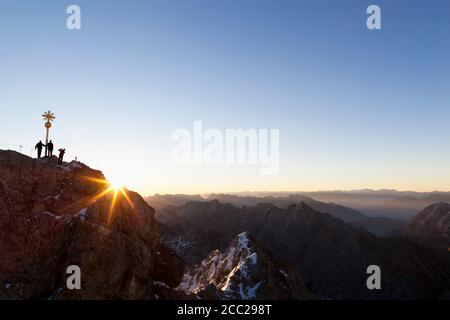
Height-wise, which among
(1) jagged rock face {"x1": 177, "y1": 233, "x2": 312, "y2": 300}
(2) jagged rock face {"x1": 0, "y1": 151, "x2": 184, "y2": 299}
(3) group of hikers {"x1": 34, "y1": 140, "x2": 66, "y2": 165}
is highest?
(3) group of hikers {"x1": 34, "y1": 140, "x2": 66, "y2": 165}

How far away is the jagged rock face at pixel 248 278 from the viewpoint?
57469 millimetres

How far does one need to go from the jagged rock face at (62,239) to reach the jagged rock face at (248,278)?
50.8 feet

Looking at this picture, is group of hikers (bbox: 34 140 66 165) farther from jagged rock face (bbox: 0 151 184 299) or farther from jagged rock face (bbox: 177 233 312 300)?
jagged rock face (bbox: 177 233 312 300)

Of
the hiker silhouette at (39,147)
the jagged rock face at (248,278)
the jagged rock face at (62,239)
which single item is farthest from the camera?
the jagged rock face at (248,278)

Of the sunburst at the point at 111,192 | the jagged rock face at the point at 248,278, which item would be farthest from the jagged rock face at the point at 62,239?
the jagged rock face at the point at 248,278

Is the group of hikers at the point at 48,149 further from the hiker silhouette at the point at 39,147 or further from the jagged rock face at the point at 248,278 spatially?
the jagged rock face at the point at 248,278

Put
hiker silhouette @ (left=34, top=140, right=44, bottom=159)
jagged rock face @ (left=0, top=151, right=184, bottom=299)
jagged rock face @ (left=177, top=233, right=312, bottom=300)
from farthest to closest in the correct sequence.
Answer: jagged rock face @ (left=177, top=233, right=312, bottom=300) → hiker silhouette @ (left=34, top=140, right=44, bottom=159) → jagged rock face @ (left=0, top=151, right=184, bottom=299)

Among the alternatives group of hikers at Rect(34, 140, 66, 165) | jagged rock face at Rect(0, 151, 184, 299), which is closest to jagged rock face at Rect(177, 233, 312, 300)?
jagged rock face at Rect(0, 151, 184, 299)

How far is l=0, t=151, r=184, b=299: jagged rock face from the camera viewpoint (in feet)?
115

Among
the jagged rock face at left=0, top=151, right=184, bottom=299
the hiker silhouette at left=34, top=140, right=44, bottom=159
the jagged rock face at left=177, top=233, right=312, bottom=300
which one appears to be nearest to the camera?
the jagged rock face at left=0, top=151, right=184, bottom=299

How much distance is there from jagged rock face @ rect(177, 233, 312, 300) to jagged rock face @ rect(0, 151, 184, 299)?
50.8 feet
